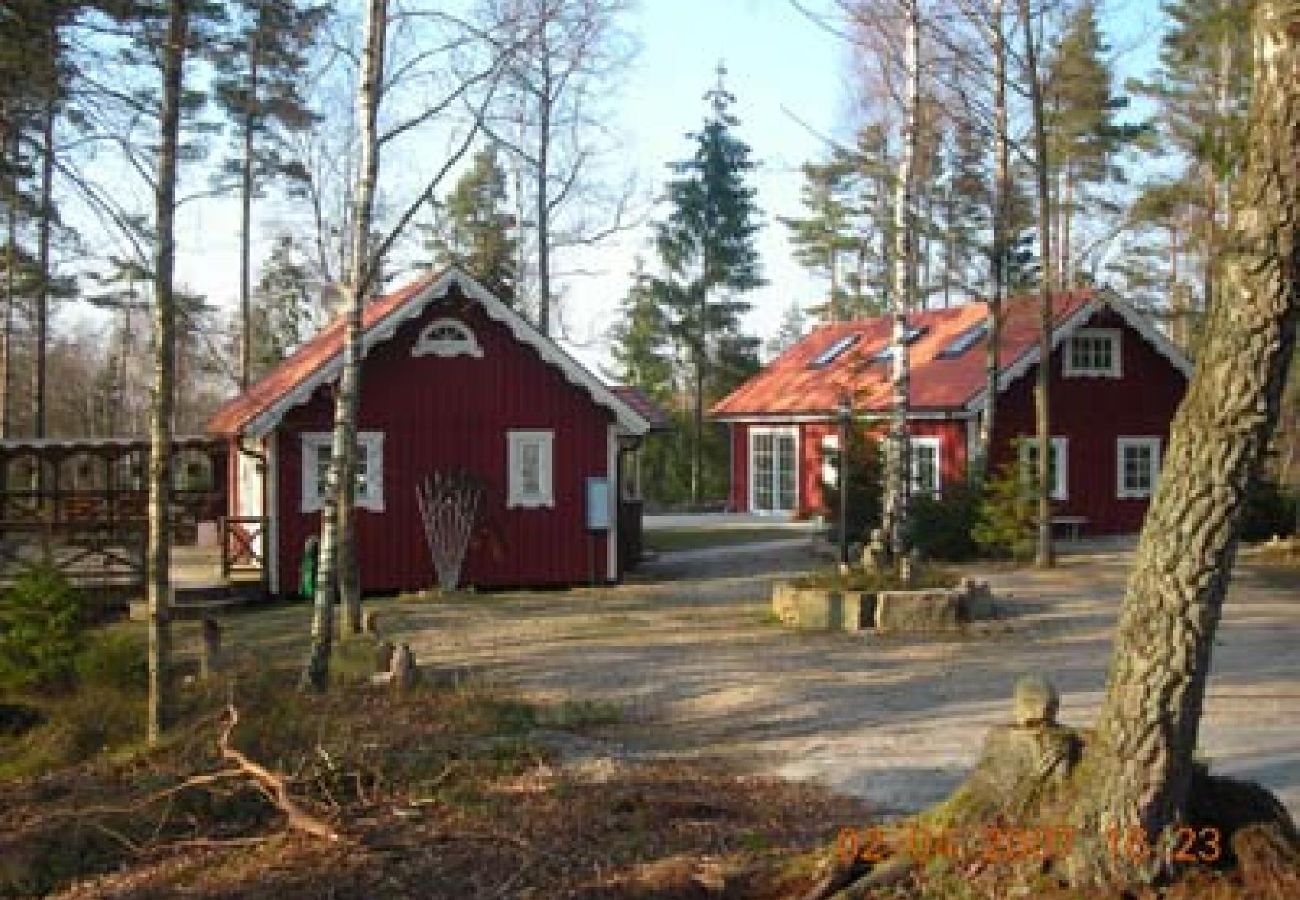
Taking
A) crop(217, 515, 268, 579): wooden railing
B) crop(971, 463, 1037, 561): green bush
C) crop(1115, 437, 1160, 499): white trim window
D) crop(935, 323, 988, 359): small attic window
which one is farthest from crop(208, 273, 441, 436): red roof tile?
crop(1115, 437, 1160, 499): white trim window

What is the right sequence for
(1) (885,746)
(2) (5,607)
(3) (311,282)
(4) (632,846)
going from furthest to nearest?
(3) (311,282)
(2) (5,607)
(1) (885,746)
(4) (632,846)

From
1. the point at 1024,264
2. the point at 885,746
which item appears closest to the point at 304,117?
the point at 885,746

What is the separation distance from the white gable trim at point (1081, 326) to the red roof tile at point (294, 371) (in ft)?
38.6

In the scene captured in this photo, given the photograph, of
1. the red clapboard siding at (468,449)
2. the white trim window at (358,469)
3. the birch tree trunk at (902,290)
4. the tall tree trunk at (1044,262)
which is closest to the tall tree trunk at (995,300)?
the tall tree trunk at (1044,262)

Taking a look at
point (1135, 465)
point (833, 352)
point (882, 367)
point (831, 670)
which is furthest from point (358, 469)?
point (833, 352)

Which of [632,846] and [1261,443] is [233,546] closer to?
[632,846]

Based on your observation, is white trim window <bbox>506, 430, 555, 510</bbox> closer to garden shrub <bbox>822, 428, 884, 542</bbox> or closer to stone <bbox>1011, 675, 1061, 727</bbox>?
garden shrub <bbox>822, 428, 884, 542</bbox>

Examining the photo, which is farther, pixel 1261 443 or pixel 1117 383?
pixel 1117 383

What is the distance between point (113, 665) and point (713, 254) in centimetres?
3502

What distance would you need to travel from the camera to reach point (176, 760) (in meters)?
9.95

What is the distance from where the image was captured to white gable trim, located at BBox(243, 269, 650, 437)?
19109 millimetres

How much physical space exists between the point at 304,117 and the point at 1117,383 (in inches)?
697
